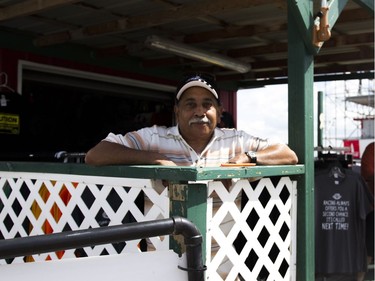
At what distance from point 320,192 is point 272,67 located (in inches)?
122

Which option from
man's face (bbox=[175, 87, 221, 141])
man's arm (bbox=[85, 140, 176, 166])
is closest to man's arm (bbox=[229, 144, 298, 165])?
man's face (bbox=[175, 87, 221, 141])

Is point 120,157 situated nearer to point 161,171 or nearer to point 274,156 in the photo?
point 161,171

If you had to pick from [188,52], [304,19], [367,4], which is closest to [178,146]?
[304,19]

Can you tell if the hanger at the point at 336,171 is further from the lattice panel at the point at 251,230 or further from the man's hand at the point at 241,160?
the man's hand at the point at 241,160

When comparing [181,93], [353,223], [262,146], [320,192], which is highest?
[181,93]

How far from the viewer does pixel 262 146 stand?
107 inches

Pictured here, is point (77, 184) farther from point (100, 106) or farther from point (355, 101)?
point (355, 101)

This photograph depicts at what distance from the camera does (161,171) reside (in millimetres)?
1838

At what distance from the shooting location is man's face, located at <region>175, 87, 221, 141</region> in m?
2.60

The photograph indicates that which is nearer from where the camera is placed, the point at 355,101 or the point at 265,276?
the point at 265,276

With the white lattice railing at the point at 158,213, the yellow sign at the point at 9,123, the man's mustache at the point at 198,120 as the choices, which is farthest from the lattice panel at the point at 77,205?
the yellow sign at the point at 9,123

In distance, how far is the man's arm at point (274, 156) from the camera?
241 centimetres

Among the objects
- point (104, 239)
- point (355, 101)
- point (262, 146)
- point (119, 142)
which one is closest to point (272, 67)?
point (262, 146)

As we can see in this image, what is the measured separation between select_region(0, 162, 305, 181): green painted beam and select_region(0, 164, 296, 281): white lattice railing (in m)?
0.03
